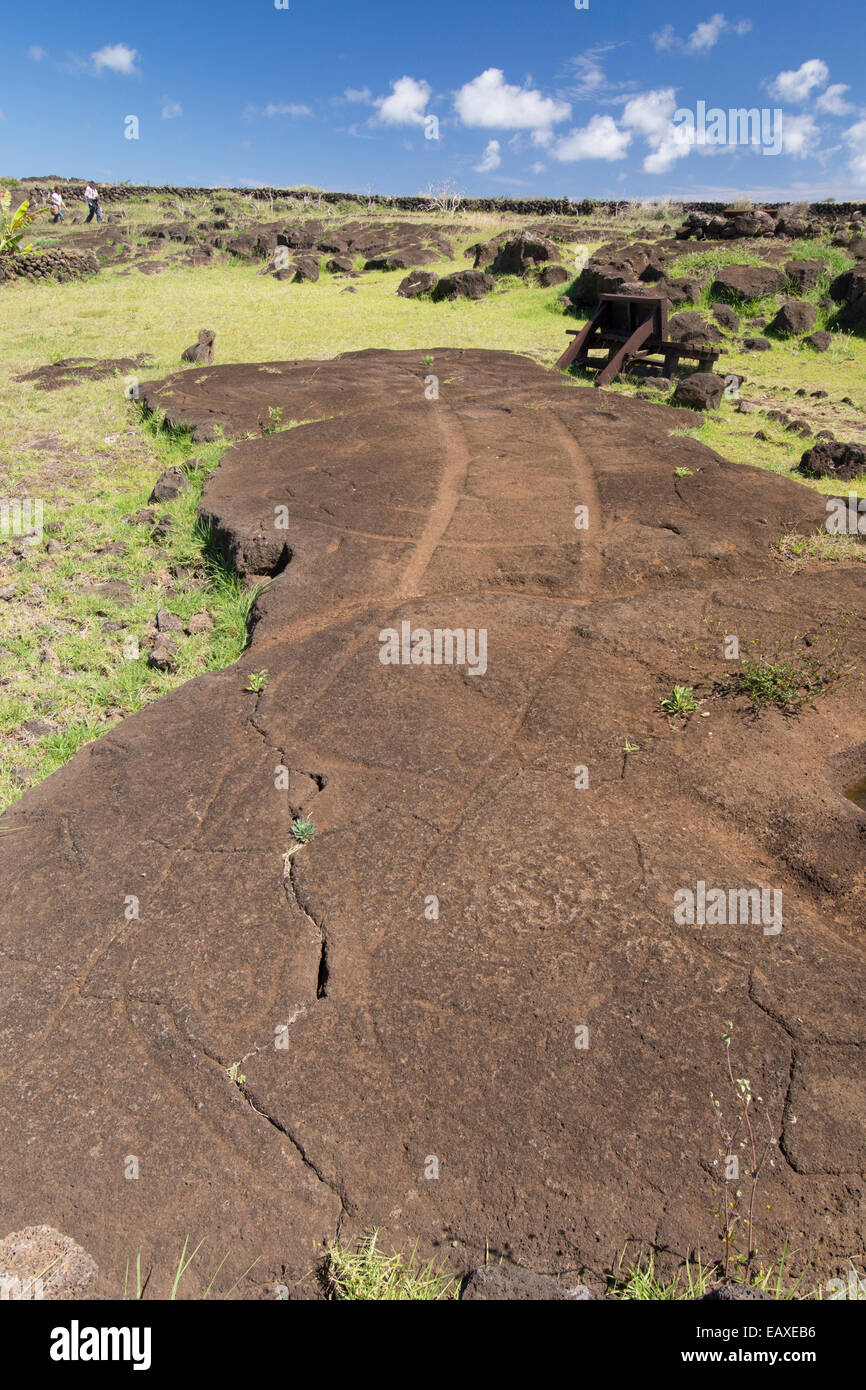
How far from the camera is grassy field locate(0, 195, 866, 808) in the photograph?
6383 millimetres

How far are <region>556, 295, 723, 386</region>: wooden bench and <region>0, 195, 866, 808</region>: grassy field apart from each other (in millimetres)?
539

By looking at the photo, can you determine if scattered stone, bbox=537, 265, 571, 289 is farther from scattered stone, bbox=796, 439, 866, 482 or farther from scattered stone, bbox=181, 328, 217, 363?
scattered stone, bbox=796, 439, 866, 482

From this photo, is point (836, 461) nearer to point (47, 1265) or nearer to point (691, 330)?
point (691, 330)

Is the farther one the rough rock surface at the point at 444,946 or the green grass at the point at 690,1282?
the rough rock surface at the point at 444,946

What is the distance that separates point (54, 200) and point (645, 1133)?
38197 mm

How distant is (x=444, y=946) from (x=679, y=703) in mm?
2008

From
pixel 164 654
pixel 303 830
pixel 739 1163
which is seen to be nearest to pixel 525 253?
pixel 164 654

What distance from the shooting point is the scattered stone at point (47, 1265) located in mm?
Answer: 2312

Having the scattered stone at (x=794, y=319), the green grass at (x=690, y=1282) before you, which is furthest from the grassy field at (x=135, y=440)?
the green grass at (x=690, y=1282)

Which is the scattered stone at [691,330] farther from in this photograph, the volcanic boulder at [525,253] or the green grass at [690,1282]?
the green grass at [690,1282]

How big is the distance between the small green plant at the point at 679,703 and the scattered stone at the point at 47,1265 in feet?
11.4

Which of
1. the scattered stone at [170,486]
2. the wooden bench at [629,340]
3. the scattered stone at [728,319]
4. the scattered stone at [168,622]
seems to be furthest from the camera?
the scattered stone at [728,319]
